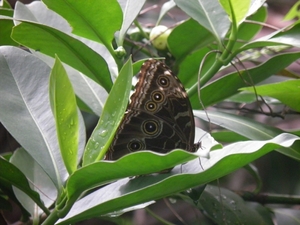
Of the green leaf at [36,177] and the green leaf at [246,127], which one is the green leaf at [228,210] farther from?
the green leaf at [36,177]

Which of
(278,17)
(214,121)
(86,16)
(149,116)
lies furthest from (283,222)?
(278,17)

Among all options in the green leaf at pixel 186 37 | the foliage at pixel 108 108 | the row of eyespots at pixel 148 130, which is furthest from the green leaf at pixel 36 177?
the green leaf at pixel 186 37

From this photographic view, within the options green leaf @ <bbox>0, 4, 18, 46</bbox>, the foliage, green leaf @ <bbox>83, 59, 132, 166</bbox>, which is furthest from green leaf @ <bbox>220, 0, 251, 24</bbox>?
green leaf @ <bbox>0, 4, 18, 46</bbox>

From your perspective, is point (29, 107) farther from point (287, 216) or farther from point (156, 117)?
point (287, 216)

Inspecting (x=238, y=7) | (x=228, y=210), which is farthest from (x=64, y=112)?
(x=228, y=210)

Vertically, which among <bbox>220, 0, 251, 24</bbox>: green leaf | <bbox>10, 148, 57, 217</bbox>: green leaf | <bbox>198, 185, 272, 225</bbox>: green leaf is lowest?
<bbox>198, 185, 272, 225</bbox>: green leaf

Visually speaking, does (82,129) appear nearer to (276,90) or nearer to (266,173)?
(276,90)

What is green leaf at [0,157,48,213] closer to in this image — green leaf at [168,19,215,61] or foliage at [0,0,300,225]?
foliage at [0,0,300,225]
